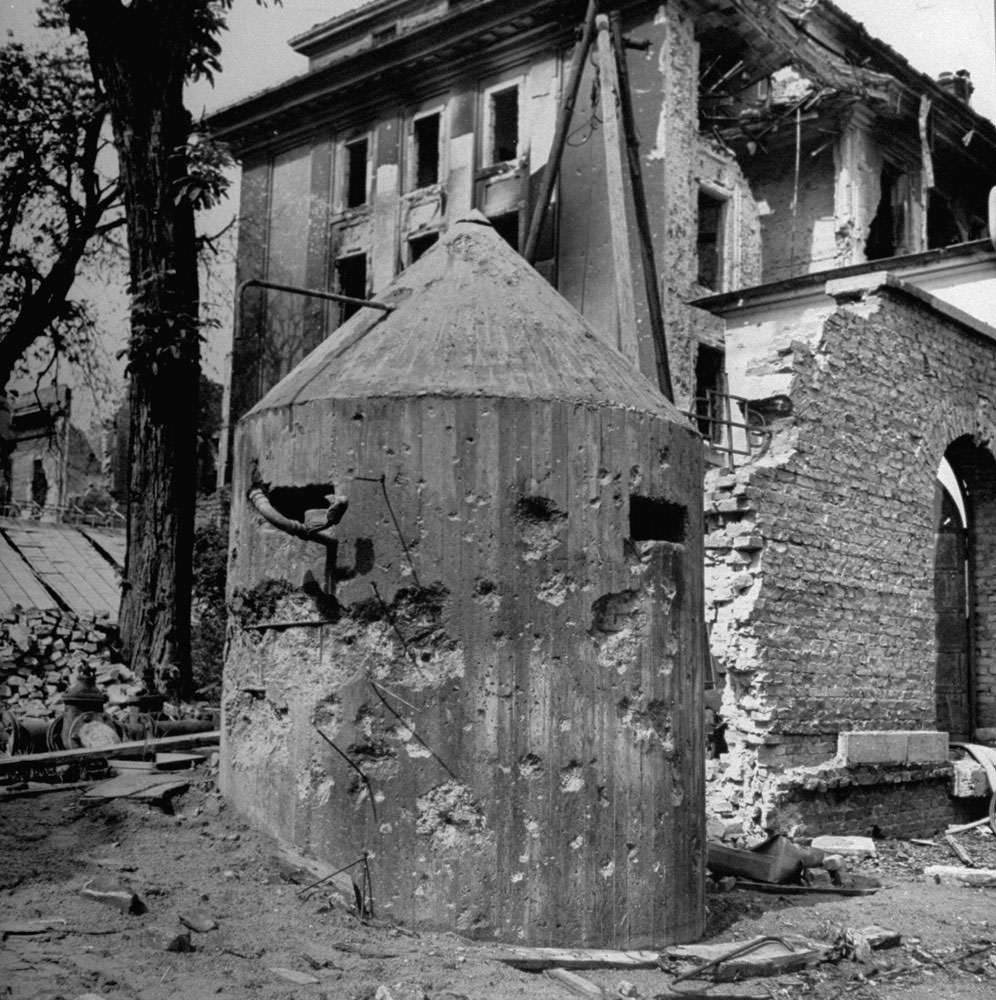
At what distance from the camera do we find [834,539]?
384 inches

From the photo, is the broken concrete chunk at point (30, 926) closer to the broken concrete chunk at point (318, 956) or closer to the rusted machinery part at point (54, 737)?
the broken concrete chunk at point (318, 956)

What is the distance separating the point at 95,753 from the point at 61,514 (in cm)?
1508

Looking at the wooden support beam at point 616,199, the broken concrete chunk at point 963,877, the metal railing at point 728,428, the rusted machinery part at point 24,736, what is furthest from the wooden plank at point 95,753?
the wooden support beam at point 616,199

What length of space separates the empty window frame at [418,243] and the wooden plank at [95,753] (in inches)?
499

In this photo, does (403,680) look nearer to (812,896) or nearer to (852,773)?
(812,896)

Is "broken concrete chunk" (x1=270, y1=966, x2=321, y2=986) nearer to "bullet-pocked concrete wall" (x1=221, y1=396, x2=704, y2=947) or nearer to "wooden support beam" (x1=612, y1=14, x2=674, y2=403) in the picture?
"bullet-pocked concrete wall" (x1=221, y1=396, x2=704, y2=947)

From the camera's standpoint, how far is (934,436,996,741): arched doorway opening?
1206 centimetres

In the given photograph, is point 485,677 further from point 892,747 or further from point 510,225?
point 510,225

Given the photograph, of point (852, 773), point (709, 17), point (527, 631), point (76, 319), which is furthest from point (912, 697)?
point (709, 17)

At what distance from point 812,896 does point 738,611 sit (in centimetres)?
258

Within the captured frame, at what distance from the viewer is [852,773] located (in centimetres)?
948

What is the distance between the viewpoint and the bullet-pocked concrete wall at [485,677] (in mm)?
5168

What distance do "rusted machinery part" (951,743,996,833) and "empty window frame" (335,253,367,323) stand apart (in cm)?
1276

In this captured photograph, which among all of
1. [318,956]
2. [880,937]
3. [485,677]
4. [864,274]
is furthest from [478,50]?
[318,956]
